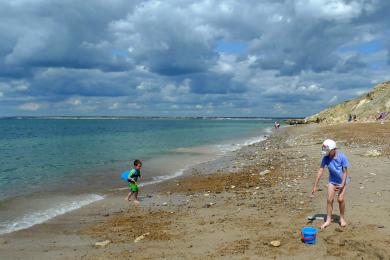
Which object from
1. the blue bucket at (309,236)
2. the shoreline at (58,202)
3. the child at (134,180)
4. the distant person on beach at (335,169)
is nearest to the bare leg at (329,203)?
the distant person on beach at (335,169)

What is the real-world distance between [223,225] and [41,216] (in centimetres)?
669

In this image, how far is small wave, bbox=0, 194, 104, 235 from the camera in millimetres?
12438

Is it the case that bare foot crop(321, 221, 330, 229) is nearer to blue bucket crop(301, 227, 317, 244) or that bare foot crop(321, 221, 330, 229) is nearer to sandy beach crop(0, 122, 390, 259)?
sandy beach crop(0, 122, 390, 259)

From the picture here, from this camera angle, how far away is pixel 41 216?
13.8m

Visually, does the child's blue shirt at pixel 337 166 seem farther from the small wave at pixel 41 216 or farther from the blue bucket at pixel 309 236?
the small wave at pixel 41 216

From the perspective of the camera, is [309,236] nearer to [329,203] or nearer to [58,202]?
[329,203]

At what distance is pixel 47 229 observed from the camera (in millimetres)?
12008

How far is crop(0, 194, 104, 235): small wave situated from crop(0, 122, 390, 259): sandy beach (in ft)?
1.51

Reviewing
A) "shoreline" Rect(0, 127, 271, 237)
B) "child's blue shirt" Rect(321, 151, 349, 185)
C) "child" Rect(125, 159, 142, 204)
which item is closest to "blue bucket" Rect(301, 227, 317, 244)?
"child's blue shirt" Rect(321, 151, 349, 185)

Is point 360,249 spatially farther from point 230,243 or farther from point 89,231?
point 89,231

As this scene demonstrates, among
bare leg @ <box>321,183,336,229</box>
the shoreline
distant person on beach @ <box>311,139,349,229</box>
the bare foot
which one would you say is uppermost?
distant person on beach @ <box>311,139,349,229</box>

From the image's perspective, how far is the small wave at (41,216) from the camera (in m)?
12.4

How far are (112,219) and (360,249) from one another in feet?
24.6

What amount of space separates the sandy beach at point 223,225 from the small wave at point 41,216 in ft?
1.51
